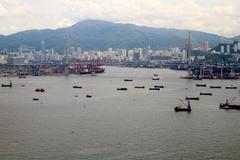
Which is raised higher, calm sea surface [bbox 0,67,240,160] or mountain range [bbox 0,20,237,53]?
mountain range [bbox 0,20,237,53]

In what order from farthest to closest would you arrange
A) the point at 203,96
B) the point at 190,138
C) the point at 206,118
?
the point at 203,96, the point at 206,118, the point at 190,138

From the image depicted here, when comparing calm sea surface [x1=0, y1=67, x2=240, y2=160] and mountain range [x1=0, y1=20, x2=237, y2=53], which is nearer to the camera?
calm sea surface [x1=0, y1=67, x2=240, y2=160]

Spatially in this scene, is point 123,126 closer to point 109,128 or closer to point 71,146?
point 109,128

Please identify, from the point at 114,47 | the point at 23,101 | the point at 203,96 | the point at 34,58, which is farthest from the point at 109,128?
the point at 114,47

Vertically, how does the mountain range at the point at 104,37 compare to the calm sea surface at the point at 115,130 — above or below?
above

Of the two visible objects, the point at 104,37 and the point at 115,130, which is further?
the point at 104,37

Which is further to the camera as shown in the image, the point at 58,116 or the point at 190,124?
the point at 58,116

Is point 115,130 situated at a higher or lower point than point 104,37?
lower

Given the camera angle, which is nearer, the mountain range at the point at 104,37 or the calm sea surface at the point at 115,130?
the calm sea surface at the point at 115,130
